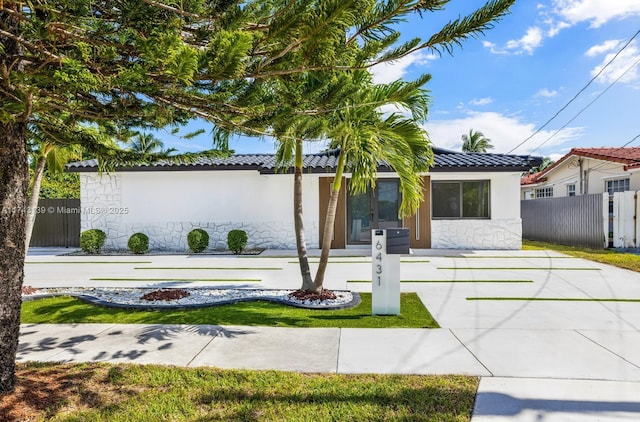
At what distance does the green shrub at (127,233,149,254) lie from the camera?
1262 cm

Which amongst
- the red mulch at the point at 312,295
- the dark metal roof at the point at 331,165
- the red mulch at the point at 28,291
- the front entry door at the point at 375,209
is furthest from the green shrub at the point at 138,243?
the red mulch at the point at 312,295

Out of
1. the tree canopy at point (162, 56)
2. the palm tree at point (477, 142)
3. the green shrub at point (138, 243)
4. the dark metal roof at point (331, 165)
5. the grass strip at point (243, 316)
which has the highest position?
the palm tree at point (477, 142)

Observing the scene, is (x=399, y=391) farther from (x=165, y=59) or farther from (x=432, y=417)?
(x=165, y=59)

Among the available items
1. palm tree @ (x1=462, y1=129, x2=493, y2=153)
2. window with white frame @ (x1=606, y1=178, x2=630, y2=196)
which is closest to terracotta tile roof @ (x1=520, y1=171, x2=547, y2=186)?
window with white frame @ (x1=606, y1=178, x2=630, y2=196)

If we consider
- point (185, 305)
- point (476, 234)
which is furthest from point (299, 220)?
point (476, 234)

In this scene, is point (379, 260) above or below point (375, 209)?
below

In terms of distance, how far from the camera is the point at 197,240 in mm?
12664

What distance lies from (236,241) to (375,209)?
16.3ft

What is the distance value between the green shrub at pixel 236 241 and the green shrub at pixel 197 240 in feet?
2.93

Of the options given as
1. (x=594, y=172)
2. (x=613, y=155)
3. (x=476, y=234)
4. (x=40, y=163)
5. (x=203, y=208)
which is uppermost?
(x=613, y=155)

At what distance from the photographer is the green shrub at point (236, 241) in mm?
12484

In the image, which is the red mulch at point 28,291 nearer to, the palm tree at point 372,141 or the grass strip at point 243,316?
the grass strip at point 243,316

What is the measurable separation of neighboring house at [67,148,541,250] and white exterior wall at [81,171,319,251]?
0.12 feet

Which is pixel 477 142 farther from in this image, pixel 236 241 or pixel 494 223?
pixel 236 241
